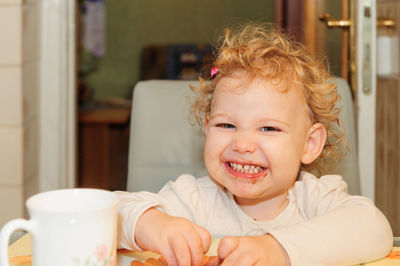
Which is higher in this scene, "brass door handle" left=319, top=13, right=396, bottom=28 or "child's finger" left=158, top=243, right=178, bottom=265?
"brass door handle" left=319, top=13, right=396, bottom=28

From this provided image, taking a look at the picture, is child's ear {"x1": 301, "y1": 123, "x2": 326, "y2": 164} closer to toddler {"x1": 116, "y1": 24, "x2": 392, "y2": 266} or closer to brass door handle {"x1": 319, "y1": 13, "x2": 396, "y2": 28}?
toddler {"x1": 116, "y1": 24, "x2": 392, "y2": 266}

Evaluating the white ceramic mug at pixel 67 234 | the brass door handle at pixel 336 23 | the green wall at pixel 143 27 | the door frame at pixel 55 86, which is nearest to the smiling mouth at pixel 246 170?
the white ceramic mug at pixel 67 234

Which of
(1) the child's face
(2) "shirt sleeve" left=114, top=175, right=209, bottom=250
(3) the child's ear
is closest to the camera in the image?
(2) "shirt sleeve" left=114, top=175, right=209, bottom=250

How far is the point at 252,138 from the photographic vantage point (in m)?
0.96

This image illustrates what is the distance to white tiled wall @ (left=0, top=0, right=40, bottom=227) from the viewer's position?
1943mm

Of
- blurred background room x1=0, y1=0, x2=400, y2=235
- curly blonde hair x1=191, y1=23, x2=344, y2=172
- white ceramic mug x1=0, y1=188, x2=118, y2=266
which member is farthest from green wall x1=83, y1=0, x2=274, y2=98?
white ceramic mug x1=0, y1=188, x2=118, y2=266

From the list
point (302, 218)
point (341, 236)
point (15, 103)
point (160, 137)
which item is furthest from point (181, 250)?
point (15, 103)

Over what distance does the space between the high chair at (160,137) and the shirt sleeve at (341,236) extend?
1.61 feet

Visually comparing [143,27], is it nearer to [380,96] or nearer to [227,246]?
[380,96]

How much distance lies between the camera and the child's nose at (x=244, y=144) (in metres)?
0.94

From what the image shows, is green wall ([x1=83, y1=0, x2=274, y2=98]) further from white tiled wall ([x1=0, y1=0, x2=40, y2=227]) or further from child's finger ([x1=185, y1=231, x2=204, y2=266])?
child's finger ([x1=185, y1=231, x2=204, y2=266])

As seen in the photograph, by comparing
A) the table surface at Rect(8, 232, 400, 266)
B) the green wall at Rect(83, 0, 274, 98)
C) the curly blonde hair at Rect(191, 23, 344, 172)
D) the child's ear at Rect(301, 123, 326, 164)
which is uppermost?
the green wall at Rect(83, 0, 274, 98)

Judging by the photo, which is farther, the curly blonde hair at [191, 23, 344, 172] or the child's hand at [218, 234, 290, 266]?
the curly blonde hair at [191, 23, 344, 172]

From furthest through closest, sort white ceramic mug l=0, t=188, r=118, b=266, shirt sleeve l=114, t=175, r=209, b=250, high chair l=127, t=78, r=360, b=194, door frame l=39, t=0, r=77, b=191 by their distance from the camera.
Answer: door frame l=39, t=0, r=77, b=191 < high chair l=127, t=78, r=360, b=194 < shirt sleeve l=114, t=175, r=209, b=250 < white ceramic mug l=0, t=188, r=118, b=266
